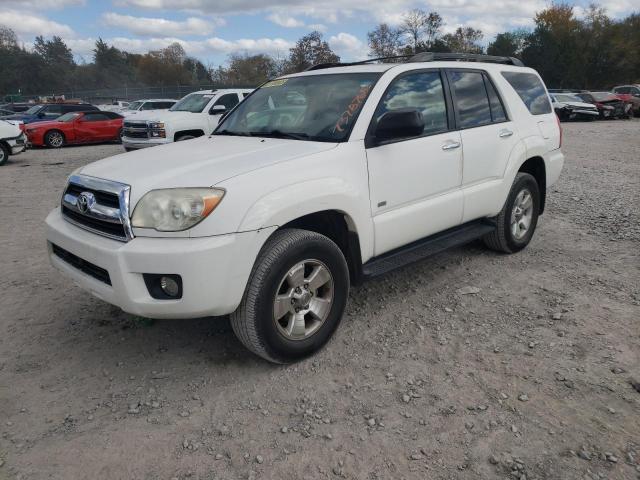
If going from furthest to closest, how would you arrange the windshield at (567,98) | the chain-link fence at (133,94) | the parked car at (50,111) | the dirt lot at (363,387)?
the chain-link fence at (133,94) < the windshield at (567,98) < the parked car at (50,111) < the dirt lot at (363,387)

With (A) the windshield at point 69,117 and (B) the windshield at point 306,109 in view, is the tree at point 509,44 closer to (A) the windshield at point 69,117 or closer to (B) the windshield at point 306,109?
(A) the windshield at point 69,117

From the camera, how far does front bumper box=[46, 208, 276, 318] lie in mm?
2617

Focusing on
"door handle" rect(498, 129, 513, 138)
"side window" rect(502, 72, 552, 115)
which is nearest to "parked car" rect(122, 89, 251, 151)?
"side window" rect(502, 72, 552, 115)

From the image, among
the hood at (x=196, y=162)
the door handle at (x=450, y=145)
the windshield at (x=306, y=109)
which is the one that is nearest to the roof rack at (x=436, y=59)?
the windshield at (x=306, y=109)

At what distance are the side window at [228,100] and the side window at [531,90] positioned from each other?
8026 mm

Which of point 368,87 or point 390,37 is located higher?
point 390,37

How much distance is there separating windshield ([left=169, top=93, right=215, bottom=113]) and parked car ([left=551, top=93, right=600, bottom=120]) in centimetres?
1814

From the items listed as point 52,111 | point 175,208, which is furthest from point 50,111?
point 175,208

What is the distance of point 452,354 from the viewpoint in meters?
3.32

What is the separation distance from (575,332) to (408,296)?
127 centimetres

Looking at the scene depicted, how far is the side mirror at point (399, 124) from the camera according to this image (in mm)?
3268

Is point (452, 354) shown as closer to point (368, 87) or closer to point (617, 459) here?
point (617, 459)

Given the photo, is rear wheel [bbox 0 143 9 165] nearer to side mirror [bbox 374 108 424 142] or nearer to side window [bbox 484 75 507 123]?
side window [bbox 484 75 507 123]

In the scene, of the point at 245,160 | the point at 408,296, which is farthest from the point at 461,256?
the point at 245,160
